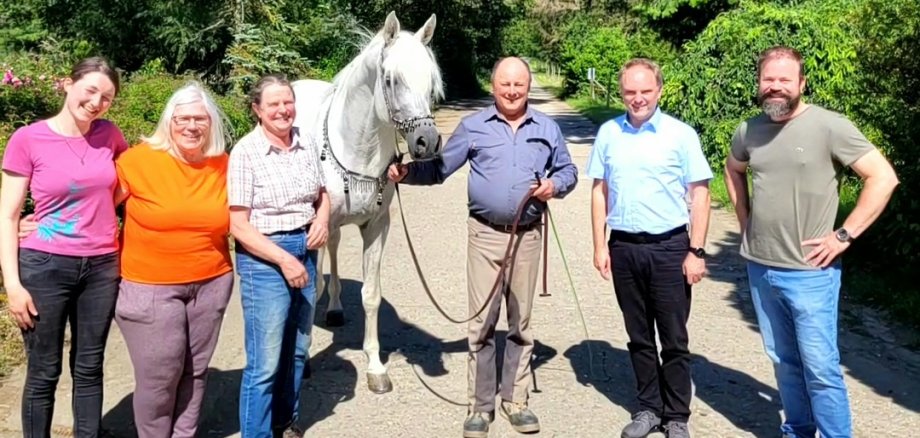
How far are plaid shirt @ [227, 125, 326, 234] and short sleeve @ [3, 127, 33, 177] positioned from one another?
795 mm

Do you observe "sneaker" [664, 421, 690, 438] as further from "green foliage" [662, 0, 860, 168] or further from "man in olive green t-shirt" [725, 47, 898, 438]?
"green foliage" [662, 0, 860, 168]

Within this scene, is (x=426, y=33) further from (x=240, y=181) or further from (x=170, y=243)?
(x=170, y=243)

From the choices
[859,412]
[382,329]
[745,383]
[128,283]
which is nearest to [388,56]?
[128,283]

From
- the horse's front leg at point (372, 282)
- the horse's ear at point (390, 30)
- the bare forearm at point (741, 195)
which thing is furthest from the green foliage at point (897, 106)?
the horse's ear at point (390, 30)

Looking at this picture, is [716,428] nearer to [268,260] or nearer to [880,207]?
[880,207]

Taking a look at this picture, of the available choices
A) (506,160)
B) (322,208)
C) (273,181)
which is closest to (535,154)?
(506,160)

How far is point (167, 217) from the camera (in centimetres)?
340

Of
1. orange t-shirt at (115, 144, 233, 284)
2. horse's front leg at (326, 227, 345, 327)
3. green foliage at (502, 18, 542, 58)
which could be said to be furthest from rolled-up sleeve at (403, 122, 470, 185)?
green foliage at (502, 18, 542, 58)

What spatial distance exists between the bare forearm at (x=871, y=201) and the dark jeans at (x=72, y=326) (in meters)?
3.30

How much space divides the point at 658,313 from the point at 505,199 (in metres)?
1.00

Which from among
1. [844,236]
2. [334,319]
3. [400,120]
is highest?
[400,120]

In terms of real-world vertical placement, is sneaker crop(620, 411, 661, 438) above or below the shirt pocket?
below

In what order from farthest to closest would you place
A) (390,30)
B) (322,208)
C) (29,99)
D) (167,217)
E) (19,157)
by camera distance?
(29,99), (390,30), (322,208), (167,217), (19,157)

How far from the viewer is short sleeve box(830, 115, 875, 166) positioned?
355 centimetres
